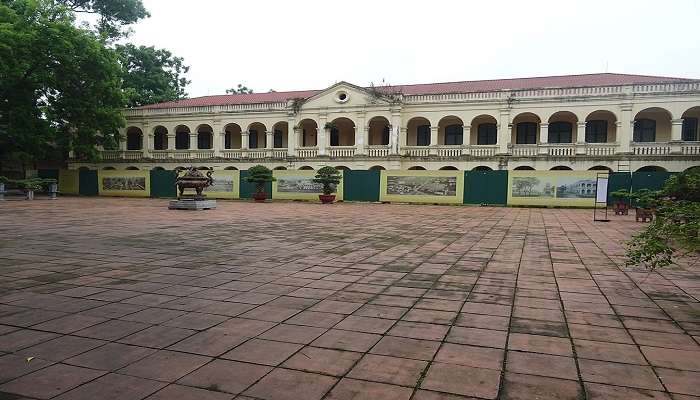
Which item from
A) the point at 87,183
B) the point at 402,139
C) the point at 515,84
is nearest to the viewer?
the point at 402,139

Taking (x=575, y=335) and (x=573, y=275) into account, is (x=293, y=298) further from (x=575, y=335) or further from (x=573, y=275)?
(x=573, y=275)

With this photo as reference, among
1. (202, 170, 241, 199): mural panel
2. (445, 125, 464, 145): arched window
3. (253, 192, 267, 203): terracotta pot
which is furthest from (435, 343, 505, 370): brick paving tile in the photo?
(445, 125, 464, 145): arched window

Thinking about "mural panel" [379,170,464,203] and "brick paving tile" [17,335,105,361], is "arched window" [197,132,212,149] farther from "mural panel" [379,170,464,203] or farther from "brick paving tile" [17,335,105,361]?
"brick paving tile" [17,335,105,361]

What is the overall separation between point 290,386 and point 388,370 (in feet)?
2.09

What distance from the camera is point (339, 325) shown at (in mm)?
3656

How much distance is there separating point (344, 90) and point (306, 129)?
16.9ft

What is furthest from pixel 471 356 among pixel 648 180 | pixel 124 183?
pixel 124 183

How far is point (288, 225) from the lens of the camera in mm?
11719

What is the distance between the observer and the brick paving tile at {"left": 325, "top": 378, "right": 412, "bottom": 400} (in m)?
2.44

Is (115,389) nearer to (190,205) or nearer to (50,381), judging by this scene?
(50,381)

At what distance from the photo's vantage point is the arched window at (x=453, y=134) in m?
29.6

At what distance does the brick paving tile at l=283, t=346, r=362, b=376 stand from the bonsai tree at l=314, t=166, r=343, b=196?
67.1 feet

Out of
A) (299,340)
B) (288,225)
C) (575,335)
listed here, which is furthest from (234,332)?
(288,225)

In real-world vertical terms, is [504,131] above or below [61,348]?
above
